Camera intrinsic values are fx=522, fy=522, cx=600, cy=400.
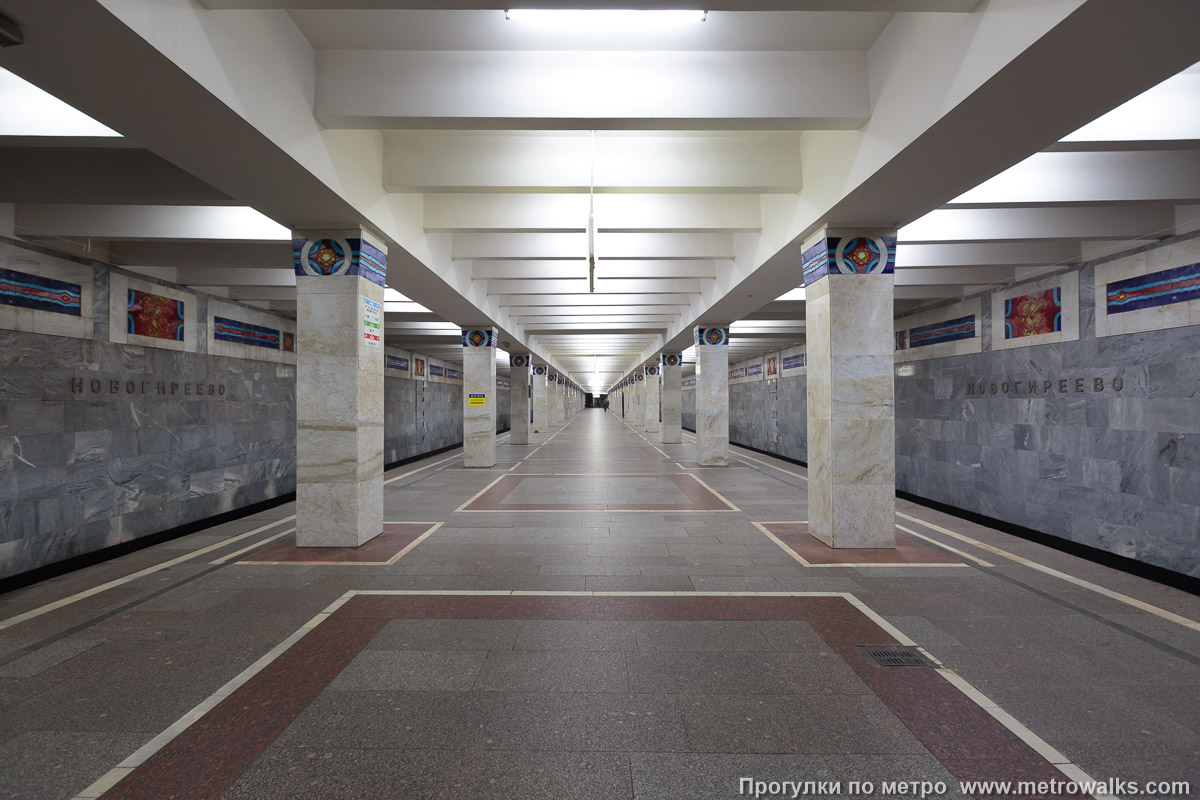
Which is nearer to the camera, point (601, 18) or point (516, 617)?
point (601, 18)

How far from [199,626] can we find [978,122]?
7.02 m

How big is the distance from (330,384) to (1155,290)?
9821 millimetres

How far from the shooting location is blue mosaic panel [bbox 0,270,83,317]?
18.3 ft

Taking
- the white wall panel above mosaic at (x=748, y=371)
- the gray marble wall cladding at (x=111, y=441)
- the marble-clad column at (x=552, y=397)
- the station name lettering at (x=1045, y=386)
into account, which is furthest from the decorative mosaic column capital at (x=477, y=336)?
the marble-clad column at (x=552, y=397)

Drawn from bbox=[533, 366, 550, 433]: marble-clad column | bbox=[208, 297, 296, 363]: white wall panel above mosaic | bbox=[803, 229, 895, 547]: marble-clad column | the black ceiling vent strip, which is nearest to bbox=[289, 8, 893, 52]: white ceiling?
bbox=[803, 229, 895, 547]: marble-clad column

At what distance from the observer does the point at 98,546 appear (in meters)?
6.46

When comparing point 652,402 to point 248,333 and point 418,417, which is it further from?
point 248,333

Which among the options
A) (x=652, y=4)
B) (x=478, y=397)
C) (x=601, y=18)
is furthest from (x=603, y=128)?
(x=478, y=397)

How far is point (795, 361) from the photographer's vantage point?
17.7 meters

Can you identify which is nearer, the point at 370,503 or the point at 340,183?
the point at 340,183

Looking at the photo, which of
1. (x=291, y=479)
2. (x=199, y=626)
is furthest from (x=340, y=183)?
(x=291, y=479)

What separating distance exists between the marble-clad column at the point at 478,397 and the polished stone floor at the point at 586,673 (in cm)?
795

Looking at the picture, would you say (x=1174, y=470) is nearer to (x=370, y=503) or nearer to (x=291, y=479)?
(x=370, y=503)

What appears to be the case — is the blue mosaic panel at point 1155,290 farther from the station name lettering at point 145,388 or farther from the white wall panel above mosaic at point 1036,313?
the station name lettering at point 145,388
